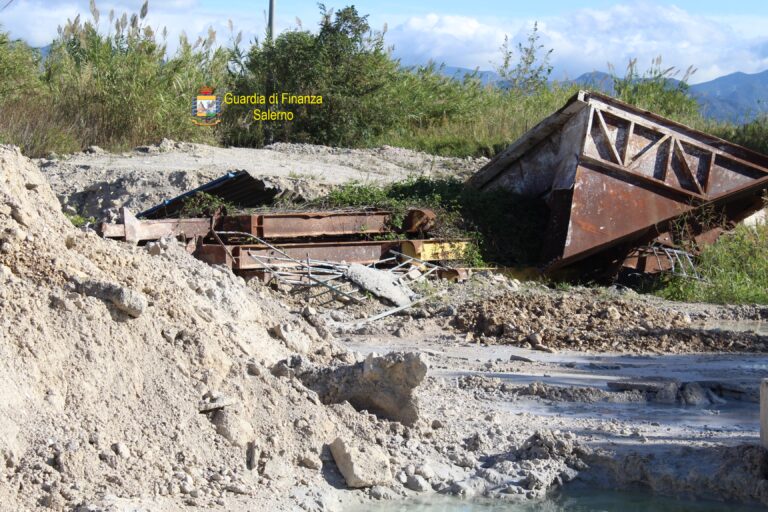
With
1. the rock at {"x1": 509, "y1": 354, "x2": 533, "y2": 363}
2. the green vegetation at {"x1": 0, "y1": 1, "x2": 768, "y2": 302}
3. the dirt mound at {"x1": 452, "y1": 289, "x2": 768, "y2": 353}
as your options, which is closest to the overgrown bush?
the green vegetation at {"x1": 0, "y1": 1, "x2": 768, "y2": 302}

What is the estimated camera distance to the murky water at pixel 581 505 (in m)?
4.92

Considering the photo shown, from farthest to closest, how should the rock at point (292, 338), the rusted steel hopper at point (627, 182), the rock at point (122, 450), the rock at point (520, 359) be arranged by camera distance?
the rusted steel hopper at point (627, 182)
the rock at point (520, 359)
the rock at point (292, 338)
the rock at point (122, 450)

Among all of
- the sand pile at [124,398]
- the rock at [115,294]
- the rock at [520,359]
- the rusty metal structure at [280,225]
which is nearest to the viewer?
the sand pile at [124,398]

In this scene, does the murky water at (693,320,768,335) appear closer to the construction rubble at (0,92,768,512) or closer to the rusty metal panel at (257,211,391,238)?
the construction rubble at (0,92,768,512)

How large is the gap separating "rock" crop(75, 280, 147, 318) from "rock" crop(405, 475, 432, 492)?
5.09 ft

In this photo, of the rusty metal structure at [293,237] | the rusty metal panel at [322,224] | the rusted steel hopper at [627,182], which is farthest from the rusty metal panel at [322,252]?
the rusted steel hopper at [627,182]

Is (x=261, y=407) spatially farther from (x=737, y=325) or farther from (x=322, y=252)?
(x=737, y=325)

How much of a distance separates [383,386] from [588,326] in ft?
13.1

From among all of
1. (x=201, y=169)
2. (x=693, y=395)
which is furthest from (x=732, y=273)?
(x=201, y=169)

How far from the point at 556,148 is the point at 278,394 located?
822cm

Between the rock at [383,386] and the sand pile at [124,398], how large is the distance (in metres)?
0.14

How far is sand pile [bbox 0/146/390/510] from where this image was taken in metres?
4.38

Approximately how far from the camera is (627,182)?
11.9 m

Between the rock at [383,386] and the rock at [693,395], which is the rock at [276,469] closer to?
the rock at [383,386]
